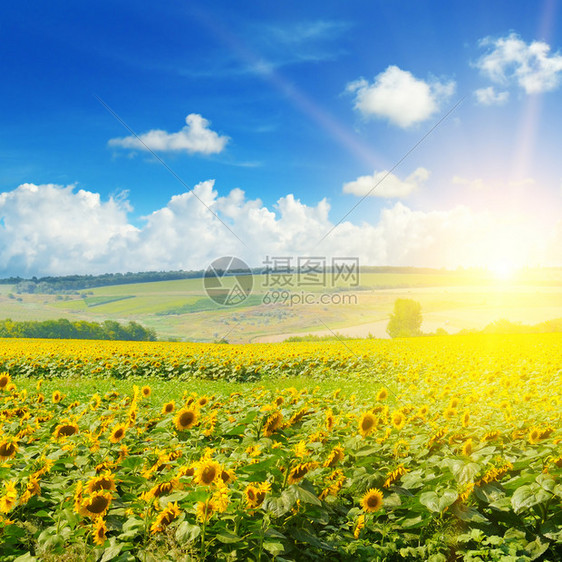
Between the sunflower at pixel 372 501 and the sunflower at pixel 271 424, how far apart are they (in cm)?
95

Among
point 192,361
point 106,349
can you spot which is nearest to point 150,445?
point 192,361

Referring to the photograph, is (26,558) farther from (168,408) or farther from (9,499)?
(168,408)

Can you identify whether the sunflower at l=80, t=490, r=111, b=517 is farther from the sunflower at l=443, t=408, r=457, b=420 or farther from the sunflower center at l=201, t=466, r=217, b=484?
the sunflower at l=443, t=408, r=457, b=420

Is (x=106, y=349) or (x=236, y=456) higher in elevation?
(x=236, y=456)

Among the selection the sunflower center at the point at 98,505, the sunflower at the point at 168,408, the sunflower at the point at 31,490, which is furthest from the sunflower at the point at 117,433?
the sunflower center at the point at 98,505

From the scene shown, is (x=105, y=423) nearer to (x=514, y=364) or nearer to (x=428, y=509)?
(x=428, y=509)

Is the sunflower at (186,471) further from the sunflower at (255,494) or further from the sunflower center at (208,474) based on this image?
the sunflower at (255,494)

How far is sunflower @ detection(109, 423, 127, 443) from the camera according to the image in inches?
174

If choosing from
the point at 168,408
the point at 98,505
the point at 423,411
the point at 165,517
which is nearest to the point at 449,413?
the point at 423,411

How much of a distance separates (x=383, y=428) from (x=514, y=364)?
874 cm

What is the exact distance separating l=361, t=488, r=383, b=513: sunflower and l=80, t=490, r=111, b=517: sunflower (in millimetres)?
1946

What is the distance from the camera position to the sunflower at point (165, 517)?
3000 millimetres

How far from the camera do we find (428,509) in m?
→ 3.59

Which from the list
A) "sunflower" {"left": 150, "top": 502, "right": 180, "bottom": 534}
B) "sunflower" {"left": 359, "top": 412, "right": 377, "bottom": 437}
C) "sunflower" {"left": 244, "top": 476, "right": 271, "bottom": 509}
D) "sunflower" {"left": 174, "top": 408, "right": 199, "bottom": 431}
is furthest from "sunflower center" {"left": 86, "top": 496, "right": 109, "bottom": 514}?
"sunflower" {"left": 359, "top": 412, "right": 377, "bottom": 437}
